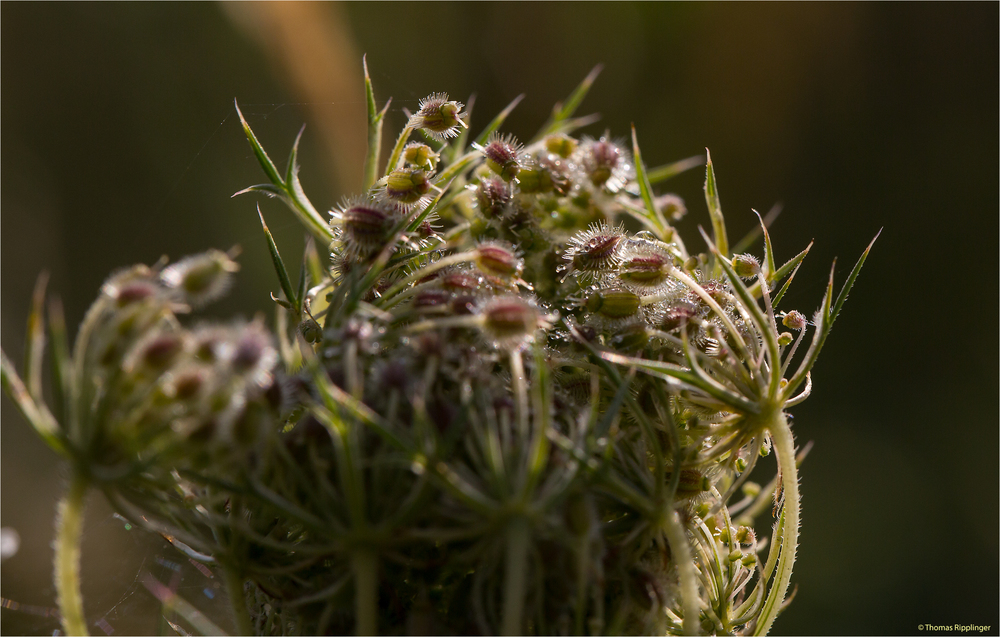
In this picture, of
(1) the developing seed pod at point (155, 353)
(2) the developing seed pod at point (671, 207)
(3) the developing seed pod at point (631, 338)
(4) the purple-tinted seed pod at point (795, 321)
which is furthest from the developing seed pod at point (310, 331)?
(4) the purple-tinted seed pod at point (795, 321)

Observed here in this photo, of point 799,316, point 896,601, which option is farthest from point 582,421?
point 896,601

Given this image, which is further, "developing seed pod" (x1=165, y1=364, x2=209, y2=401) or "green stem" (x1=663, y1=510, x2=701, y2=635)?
"green stem" (x1=663, y1=510, x2=701, y2=635)

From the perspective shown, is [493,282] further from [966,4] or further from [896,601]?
[966,4]

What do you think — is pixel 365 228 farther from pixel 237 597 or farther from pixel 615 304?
pixel 237 597

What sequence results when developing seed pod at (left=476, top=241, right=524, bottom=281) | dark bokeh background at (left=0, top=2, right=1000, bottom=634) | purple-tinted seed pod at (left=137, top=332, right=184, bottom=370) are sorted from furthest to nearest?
dark bokeh background at (left=0, top=2, right=1000, bottom=634), developing seed pod at (left=476, top=241, right=524, bottom=281), purple-tinted seed pod at (left=137, top=332, right=184, bottom=370)

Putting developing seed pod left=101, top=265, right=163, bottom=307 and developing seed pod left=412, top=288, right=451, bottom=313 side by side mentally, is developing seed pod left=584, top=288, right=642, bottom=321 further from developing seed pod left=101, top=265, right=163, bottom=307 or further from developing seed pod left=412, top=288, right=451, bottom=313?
developing seed pod left=101, top=265, right=163, bottom=307

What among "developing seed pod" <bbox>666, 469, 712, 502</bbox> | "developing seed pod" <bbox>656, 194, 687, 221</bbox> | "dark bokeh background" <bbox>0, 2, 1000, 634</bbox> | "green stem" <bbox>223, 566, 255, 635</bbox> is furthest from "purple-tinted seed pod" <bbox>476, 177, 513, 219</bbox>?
"dark bokeh background" <bbox>0, 2, 1000, 634</bbox>
